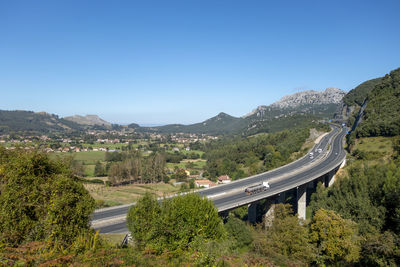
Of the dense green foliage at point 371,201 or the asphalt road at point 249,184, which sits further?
the asphalt road at point 249,184

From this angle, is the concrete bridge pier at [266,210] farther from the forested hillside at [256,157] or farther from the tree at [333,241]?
the forested hillside at [256,157]

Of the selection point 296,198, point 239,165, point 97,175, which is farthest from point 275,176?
point 97,175

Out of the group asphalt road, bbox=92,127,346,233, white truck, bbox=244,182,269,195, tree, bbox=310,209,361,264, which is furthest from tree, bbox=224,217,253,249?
tree, bbox=310,209,361,264

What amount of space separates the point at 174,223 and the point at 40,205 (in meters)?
9.30

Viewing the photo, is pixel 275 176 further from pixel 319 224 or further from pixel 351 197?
pixel 319 224

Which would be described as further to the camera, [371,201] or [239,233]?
[371,201]

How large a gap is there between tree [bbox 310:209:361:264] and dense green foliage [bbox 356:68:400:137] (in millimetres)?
47079

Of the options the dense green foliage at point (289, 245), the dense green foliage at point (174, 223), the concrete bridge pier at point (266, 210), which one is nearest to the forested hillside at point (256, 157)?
the concrete bridge pier at point (266, 210)

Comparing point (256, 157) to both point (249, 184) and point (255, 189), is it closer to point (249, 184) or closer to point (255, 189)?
point (249, 184)

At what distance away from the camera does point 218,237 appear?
1927 cm

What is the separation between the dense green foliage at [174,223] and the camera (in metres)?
16.2

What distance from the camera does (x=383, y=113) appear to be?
65125 mm

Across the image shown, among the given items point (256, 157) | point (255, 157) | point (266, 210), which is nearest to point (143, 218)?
point (266, 210)

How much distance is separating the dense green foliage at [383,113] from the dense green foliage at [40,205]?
6731cm
